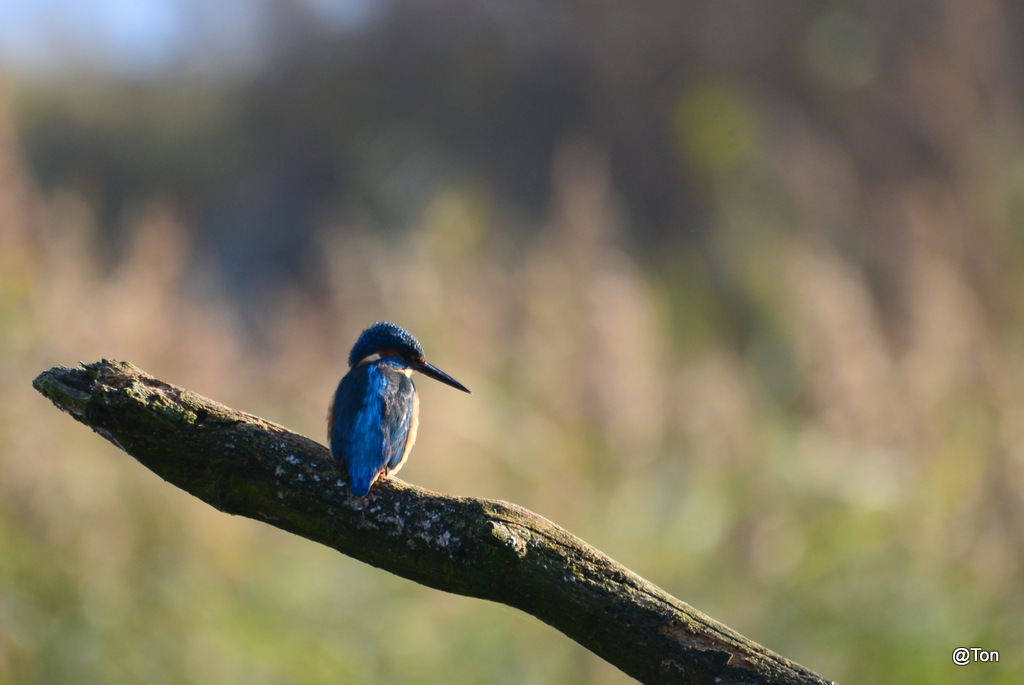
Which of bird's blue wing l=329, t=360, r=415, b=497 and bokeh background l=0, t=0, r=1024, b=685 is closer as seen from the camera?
bird's blue wing l=329, t=360, r=415, b=497

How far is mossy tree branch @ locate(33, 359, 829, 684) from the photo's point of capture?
1120mm

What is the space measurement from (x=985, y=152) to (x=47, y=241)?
3.36 meters

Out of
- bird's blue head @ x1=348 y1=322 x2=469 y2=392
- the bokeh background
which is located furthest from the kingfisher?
the bokeh background

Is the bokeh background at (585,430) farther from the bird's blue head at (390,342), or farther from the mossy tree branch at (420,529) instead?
the mossy tree branch at (420,529)

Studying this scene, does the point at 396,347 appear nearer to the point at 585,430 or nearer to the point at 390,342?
the point at 390,342

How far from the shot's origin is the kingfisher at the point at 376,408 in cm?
124

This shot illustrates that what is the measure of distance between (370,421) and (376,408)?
0.09 meters

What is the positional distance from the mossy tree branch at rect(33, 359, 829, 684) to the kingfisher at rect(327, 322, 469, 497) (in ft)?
0.11

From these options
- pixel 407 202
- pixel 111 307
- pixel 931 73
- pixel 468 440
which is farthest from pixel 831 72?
pixel 111 307

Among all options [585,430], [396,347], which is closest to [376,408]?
Answer: [396,347]

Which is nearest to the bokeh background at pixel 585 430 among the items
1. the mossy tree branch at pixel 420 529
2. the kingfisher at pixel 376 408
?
the kingfisher at pixel 376 408

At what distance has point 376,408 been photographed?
1.56m

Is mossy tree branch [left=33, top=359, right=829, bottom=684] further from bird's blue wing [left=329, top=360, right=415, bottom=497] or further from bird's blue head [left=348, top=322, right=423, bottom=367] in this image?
bird's blue head [left=348, top=322, right=423, bottom=367]

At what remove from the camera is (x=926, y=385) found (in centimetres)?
300
